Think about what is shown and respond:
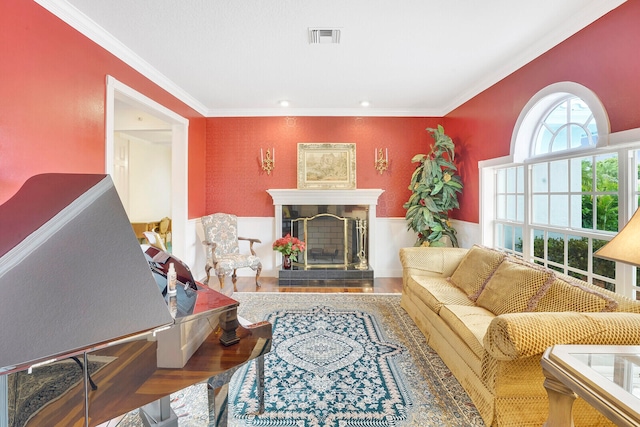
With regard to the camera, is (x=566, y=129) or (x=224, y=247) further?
(x=224, y=247)

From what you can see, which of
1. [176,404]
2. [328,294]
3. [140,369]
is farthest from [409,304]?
[140,369]

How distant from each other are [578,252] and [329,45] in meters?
2.82

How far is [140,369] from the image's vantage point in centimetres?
112

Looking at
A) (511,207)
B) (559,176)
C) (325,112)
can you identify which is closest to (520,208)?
(511,207)

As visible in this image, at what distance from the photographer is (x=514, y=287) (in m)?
2.20

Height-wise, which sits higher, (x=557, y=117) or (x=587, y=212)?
(x=557, y=117)

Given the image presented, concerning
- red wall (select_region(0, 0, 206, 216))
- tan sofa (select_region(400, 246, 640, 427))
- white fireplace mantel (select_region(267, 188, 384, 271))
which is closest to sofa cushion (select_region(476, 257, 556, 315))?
tan sofa (select_region(400, 246, 640, 427))

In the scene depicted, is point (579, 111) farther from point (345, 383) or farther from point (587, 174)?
point (345, 383)

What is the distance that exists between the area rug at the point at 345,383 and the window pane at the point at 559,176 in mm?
1859

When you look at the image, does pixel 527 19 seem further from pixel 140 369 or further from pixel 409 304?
pixel 140 369

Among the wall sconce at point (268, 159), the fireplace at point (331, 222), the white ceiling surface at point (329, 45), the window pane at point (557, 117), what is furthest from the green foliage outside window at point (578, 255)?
the wall sconce at point (268, 159)

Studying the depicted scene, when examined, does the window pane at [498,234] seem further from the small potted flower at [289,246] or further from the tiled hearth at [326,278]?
the small potted flower at [289,246]

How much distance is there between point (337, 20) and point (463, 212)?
10.3 feet

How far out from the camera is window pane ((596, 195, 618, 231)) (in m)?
2.20
